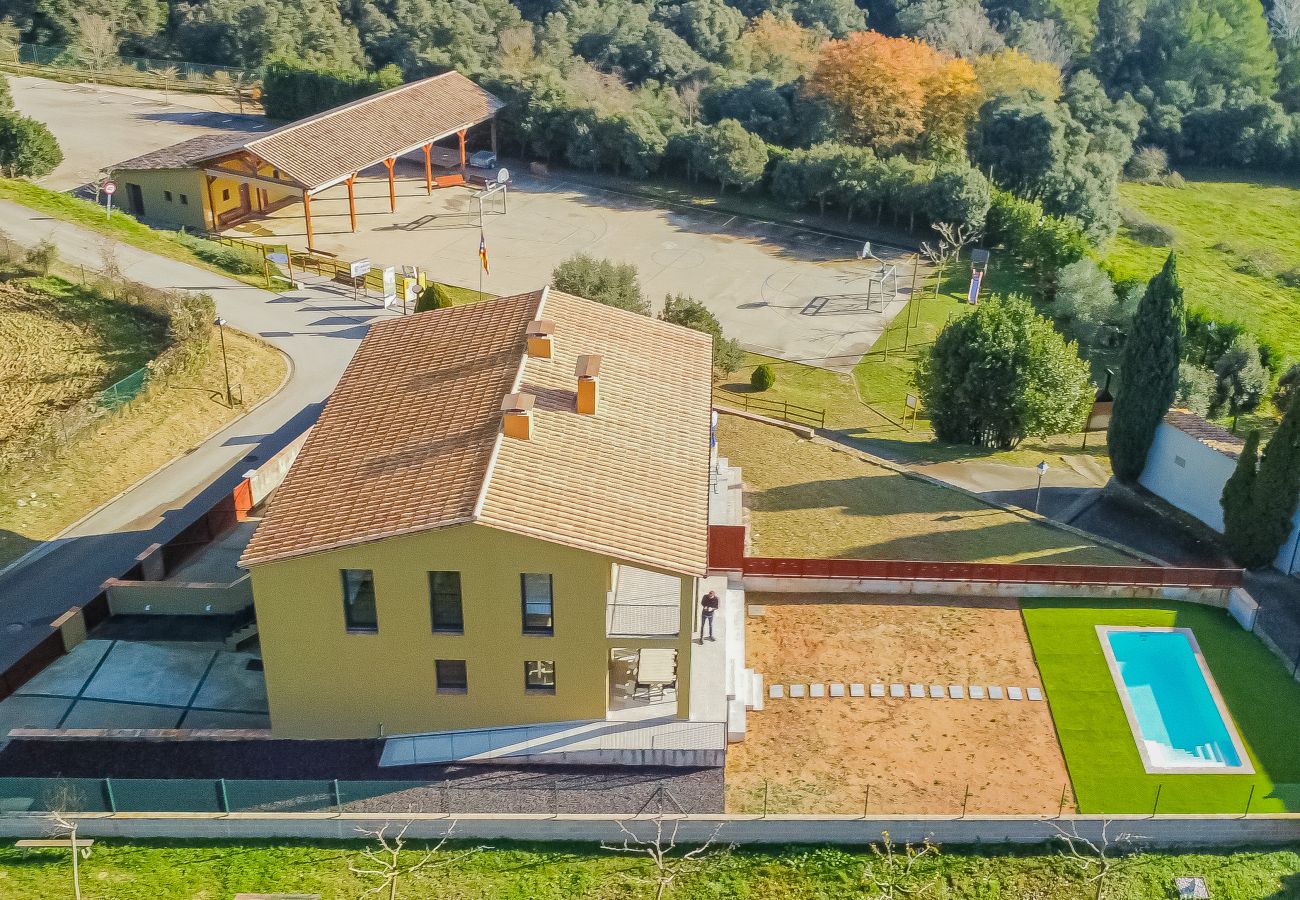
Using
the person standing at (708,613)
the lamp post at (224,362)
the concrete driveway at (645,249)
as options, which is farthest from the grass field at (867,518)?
the lamp post at (224,362)

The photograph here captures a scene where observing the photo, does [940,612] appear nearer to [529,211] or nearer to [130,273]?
[130,273]

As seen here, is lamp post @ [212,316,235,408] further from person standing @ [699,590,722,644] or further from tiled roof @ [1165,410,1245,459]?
tiled roof @ [1165,410,1245,459]

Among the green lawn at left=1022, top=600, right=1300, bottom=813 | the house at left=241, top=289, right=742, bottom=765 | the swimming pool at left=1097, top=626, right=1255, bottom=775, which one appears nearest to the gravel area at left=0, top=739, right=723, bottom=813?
the house at left=241, top=289, right=742, bottom=765

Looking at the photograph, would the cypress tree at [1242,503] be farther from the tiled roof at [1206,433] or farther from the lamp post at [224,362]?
the lamp post at [224,362]

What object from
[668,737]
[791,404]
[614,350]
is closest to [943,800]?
[668,737]

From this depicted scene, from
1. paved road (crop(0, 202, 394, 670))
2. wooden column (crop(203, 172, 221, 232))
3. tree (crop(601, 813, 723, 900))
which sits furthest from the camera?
wooden column (crop(203, 172, 221, 232))

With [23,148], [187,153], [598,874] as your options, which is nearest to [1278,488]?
[598,874]

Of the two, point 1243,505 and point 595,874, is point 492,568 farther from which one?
point 1243,505
